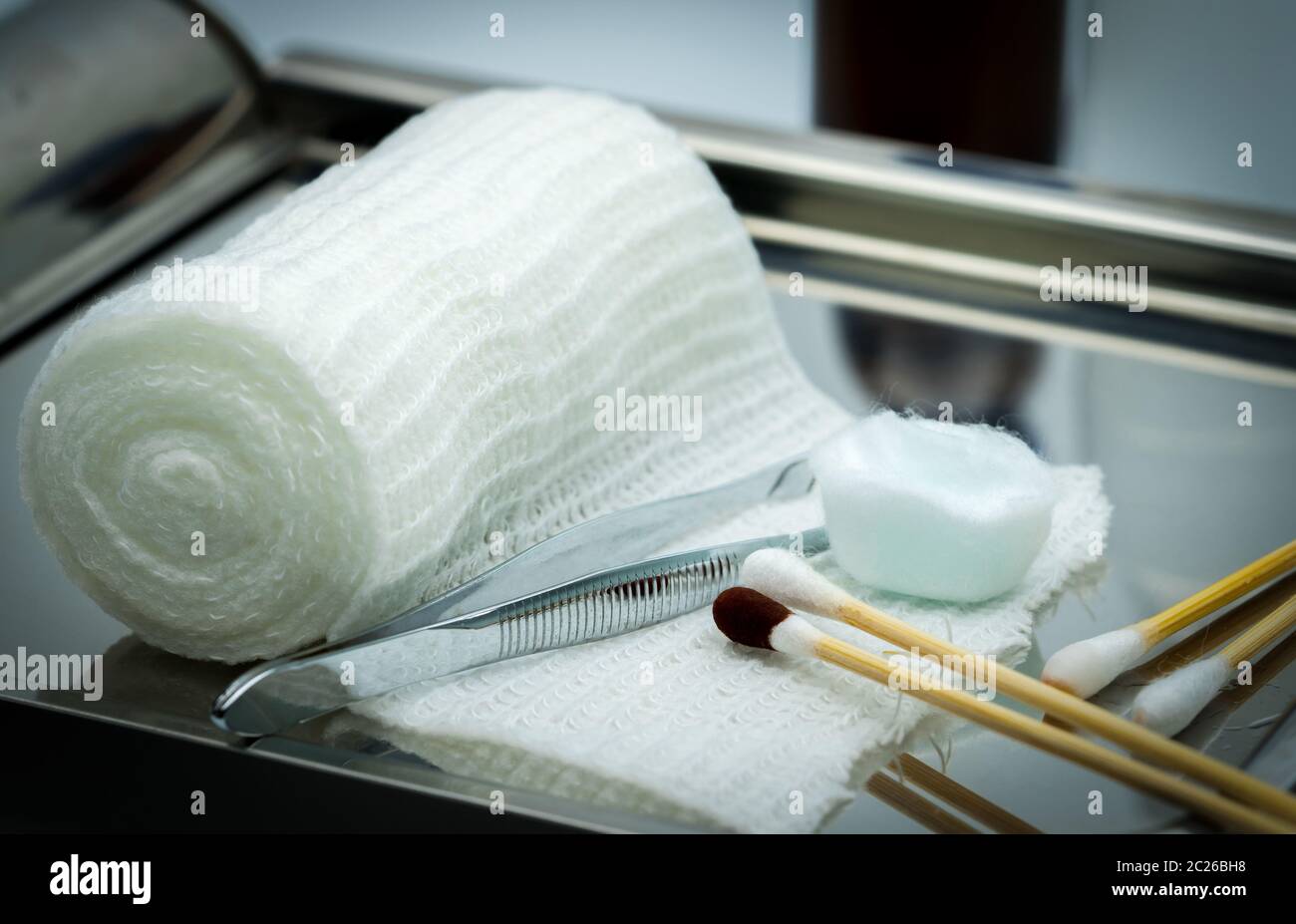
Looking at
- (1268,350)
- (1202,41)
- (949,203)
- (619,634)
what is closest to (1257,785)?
(619,634)

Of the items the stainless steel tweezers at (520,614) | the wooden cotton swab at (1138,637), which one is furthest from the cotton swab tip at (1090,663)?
the stainless steel tweezers at (520,614)

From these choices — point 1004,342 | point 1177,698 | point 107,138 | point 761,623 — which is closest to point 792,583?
point 761,623

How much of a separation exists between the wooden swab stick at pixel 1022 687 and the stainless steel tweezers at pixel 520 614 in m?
0.03

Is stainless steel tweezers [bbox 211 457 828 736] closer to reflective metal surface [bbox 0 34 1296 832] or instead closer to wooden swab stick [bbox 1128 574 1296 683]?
reflective metal surface [bbox 0 34 1296 832]

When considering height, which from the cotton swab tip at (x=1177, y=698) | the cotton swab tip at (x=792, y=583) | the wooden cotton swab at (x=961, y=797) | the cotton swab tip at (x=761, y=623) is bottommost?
the wooden cotton swab at (x=961, y=797)

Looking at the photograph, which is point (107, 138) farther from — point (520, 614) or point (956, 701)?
point (956, 701)

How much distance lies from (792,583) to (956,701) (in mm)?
74

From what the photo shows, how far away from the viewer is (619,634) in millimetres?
550

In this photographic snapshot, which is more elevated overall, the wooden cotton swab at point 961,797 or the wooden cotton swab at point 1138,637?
the wooden cotton swab at point 1138,637

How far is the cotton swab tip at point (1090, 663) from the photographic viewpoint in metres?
Answer: 0.50

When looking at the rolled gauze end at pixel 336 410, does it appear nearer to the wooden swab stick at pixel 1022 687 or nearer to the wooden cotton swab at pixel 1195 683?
the wooden swab stick at pixel 1022 687

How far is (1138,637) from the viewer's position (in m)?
0.52
